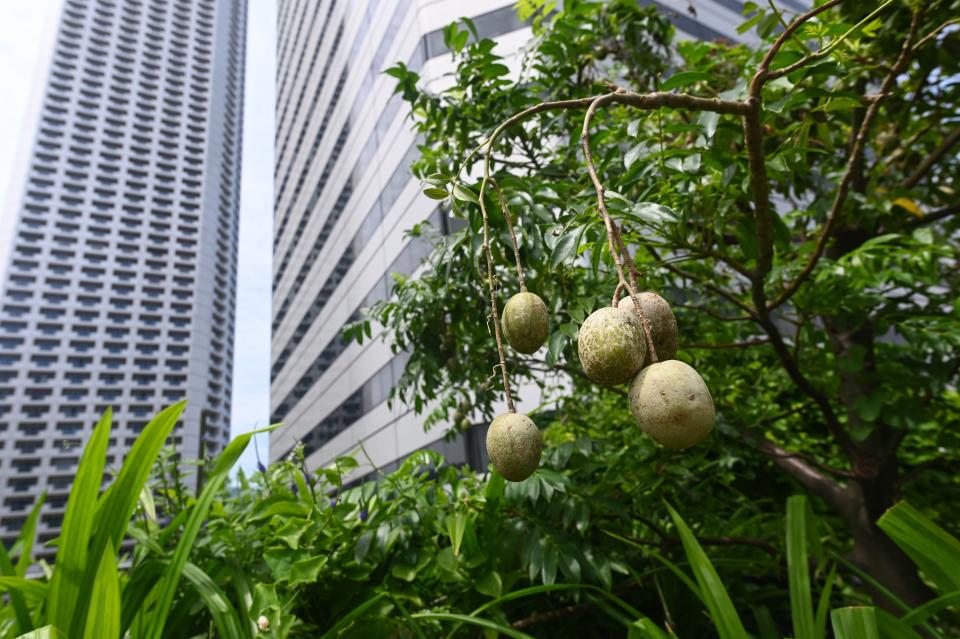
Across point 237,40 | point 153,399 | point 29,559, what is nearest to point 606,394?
point 29,559

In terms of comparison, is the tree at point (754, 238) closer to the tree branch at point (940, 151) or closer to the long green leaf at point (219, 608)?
the tree branch at point (940, 151)

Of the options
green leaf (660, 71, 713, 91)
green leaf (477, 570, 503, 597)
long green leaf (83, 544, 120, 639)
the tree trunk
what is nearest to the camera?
green leaf (660, 71, 713, 91)

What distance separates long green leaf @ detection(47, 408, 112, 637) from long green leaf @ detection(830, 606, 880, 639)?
1.48 m

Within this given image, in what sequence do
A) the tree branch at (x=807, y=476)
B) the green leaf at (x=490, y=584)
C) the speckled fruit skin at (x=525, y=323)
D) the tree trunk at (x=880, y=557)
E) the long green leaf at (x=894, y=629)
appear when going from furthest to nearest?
the tree branch at (x=807, y=476) → the tree trunk at (x=880, y=557) → the green leaf at (x=490, y=584) → the long green leaf at (x=894, y=629) → the speckled fruit skin at (x=525, y=323)

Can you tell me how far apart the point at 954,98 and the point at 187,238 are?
133 feet

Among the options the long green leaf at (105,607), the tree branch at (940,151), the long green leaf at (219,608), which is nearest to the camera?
the long green leaf at (105,607)

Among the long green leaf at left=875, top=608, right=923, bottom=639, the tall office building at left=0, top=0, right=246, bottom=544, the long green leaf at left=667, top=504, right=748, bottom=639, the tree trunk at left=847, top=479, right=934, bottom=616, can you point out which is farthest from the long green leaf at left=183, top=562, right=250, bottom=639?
the tall office building at left=0, top=0, right=246, bottom=544

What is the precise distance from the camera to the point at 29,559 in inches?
65.5

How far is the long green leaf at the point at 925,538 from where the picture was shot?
829 mm

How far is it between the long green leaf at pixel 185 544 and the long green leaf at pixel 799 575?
4.13 ft

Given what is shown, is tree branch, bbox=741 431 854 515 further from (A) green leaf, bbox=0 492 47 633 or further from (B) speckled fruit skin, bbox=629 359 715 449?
(A) green leaf, bbox=0 492 47 633

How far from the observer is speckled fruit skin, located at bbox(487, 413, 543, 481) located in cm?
45

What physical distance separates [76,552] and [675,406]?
4.66 ft

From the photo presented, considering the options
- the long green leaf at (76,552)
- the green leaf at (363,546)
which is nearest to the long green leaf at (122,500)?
the long green leaf at (76,552)
